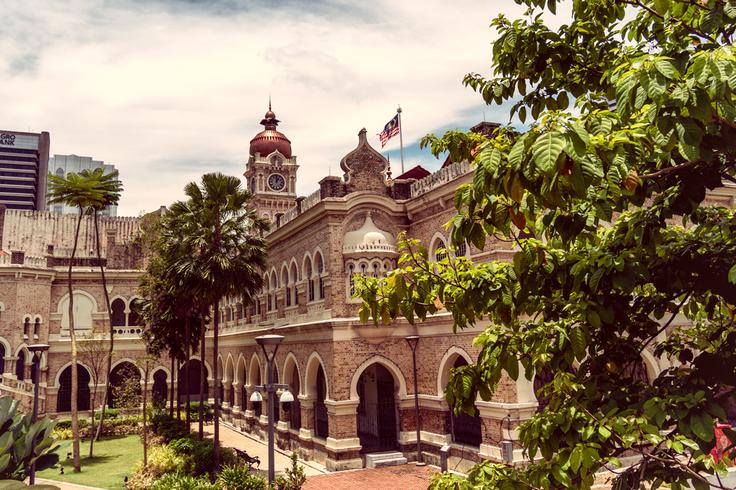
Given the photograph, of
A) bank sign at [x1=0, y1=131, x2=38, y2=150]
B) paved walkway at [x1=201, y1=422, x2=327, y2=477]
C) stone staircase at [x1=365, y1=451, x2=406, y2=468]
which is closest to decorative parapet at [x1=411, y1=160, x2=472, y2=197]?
stone staircase at [x1=365, y1=451, x2=406, y2=468]

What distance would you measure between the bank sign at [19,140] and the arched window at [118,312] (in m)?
106

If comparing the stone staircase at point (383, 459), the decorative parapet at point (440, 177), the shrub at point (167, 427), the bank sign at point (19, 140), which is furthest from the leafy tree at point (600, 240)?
the bank sign at point (19, 140)

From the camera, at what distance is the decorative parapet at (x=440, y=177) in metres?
18.4

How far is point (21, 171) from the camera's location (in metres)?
125

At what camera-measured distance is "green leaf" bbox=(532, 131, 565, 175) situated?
8.47 feet

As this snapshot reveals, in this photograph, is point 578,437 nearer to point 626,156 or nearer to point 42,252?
point 626,156

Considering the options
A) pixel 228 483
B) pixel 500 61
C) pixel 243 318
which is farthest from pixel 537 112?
pixel 243 318

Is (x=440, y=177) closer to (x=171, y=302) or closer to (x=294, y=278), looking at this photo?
(x=294, y=278)

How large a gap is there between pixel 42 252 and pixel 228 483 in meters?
38.1

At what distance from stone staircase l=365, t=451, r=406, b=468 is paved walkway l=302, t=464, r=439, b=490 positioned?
7.8 inches

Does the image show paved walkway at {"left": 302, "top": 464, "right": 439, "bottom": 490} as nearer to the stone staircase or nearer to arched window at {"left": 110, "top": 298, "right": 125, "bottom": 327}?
the stone staircase

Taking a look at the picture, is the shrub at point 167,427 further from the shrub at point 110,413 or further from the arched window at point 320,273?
the arched window at point 320,273

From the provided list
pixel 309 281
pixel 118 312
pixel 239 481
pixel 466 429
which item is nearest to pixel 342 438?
pixel 466 429

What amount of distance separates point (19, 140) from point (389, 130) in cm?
12633
